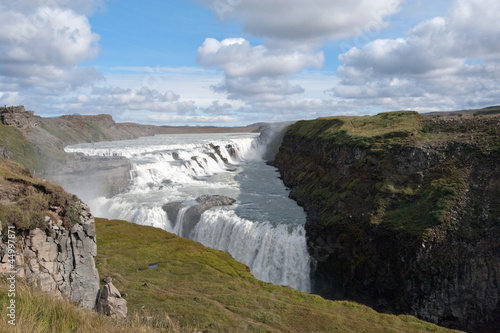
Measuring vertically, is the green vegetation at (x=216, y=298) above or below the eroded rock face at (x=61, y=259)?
below

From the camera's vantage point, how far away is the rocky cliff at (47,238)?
44.6 ft

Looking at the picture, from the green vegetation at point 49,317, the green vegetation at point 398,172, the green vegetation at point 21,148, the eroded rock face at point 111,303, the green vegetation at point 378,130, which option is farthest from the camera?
the green vegetation at point 21,148

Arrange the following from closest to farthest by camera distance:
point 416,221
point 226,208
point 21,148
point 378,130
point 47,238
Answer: point 47,238
point 416,221
point 226,208
point 378,130
point 21,148

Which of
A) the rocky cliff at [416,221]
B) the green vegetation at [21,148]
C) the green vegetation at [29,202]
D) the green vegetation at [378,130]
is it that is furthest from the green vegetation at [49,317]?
the green vegetation at [21,148]

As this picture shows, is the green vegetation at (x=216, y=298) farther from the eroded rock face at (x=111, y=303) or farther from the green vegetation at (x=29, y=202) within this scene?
the green vegetation at (x=29, y=202)

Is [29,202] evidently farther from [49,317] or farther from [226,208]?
[226,208]

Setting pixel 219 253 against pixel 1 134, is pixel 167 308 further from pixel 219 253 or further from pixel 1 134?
pixel 1 134

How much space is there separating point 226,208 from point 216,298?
73.5ft

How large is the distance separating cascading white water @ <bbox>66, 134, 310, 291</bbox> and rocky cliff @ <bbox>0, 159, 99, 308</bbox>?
19550mm

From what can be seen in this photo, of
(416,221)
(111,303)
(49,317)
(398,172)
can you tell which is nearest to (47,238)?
(111,303)

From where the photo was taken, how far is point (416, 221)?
1125 inches

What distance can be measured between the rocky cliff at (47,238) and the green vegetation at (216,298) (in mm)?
3731

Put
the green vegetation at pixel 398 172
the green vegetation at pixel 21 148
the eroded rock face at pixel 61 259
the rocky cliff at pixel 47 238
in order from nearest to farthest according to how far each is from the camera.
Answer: the rocky cliff at pixel 47 238
the eroded rock face at pixel 61 259
the green vegetation at pixel 398 172
the green vegetation at pixel 21 148

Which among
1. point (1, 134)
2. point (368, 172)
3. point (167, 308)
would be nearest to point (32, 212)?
point (167, 308)
